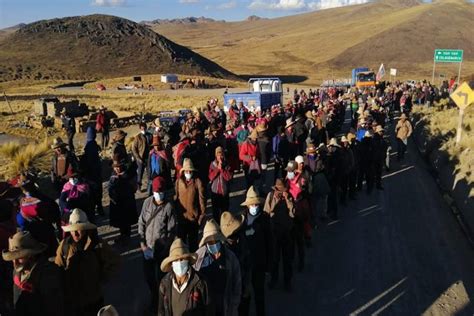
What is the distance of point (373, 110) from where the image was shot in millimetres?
17750

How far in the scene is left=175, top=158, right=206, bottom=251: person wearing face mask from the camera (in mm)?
6641

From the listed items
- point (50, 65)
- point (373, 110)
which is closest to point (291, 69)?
point (50, 65)

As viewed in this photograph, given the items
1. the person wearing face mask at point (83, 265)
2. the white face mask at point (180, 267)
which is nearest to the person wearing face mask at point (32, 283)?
the person wearing face mask at point (83, 265)

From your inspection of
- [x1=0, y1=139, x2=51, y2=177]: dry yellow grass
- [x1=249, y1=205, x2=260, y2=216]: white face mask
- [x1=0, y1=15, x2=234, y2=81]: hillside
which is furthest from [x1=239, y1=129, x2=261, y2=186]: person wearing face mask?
[x1=0, y1=15, x2=234, y2=81]: hillside

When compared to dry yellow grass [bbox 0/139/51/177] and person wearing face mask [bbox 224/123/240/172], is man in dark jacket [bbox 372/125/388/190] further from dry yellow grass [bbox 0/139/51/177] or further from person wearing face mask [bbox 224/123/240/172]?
dry yellow grass [bbox 0/139/51/177]

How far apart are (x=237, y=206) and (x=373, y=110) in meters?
9.48

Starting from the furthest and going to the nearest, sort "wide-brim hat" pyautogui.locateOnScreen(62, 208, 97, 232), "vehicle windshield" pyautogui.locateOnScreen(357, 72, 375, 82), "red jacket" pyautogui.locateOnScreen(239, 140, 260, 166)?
"vehicle windshield" pyautogui.locateOnScreen(357, 72, 375, 82), "red jacket" pyautogui.locateOnScreen(239, 140, 260, 166), "wide-brim hat" pyautogui.locateOnScreen(62, 208, 97, 232)

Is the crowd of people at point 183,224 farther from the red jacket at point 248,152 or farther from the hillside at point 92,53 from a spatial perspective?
the hillside at point 92,53

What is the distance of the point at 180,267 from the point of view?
Result: 3889 mm

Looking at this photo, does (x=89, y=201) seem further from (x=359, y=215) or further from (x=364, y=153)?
(x=364, y=153)

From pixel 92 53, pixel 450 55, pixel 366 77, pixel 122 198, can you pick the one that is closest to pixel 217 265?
pixel 122 198

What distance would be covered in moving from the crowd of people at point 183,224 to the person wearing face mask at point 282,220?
1 cm

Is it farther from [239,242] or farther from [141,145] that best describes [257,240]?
[141,145]

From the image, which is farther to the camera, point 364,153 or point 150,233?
point 364,153
